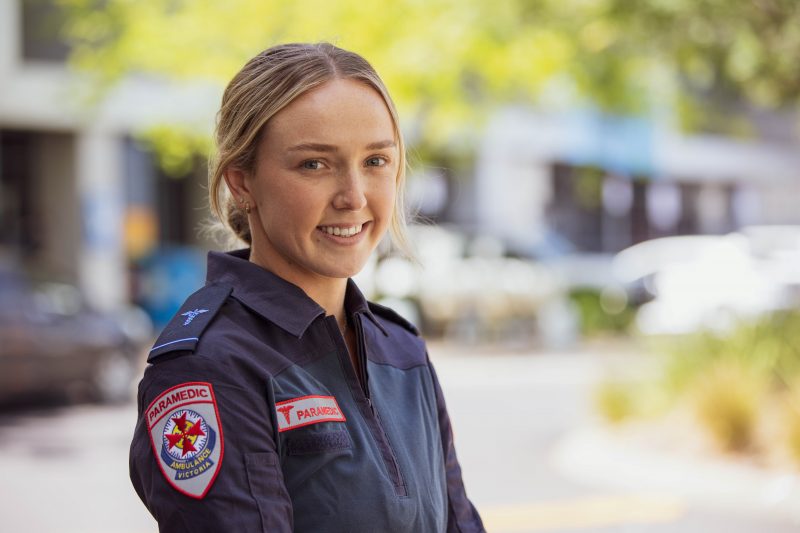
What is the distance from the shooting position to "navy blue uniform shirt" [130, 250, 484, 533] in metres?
1.59

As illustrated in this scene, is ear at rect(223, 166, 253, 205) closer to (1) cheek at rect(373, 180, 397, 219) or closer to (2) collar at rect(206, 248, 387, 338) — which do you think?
(2) collar at rect(206, 248, 387, 338)

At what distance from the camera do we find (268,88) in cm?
180

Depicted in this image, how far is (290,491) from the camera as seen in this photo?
65.9 inches

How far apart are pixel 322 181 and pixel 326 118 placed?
10 cm

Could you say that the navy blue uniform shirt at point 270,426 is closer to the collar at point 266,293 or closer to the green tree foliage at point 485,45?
the collar at point 266,293

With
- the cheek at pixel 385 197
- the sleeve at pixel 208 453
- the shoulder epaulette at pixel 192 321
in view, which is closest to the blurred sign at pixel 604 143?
the cheek at pixel 385 197

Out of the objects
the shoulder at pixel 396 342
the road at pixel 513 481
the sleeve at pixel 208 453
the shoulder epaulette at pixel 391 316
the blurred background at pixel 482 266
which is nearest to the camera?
the sleeve at pixel 208 453

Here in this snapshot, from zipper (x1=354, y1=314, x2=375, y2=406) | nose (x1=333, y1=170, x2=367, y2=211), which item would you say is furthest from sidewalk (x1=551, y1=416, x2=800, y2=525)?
nose (x1=333, y1=170, x2=367, y2=211)

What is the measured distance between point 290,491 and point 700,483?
7.30 m

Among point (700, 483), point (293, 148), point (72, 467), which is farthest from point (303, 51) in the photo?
point (72, 467)

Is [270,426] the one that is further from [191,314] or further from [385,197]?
[385,197]

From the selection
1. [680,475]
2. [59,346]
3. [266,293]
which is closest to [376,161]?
[266,293]

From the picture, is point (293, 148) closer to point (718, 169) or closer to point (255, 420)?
point (255, 420)

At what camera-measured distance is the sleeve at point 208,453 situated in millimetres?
1570
